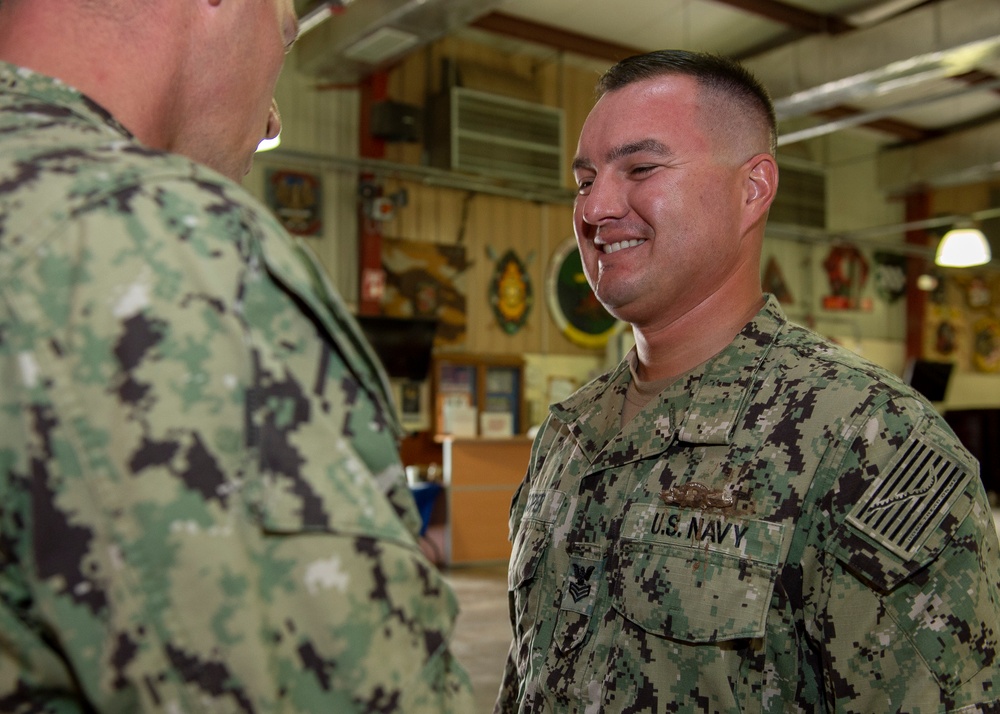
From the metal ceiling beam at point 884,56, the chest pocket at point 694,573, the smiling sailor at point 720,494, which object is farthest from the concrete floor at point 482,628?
the metal ceiling beam at point 884,56

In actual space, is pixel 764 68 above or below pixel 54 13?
above

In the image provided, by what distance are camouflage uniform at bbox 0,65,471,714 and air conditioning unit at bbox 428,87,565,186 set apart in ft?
26.1

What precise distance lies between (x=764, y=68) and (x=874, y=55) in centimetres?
101

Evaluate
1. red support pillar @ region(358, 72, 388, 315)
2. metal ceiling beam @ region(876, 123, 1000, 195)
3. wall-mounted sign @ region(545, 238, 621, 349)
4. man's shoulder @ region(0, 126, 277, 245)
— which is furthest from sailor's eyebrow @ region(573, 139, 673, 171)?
metal ceiling beam @ region(876, 123, 1000, 195)

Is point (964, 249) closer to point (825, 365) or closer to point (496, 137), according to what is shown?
point (496, 137)

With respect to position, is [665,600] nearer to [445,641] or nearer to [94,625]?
[445,641]

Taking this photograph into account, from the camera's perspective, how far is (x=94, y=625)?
0.56 meters

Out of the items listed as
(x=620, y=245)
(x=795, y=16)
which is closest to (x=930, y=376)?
(x=795, y=16)

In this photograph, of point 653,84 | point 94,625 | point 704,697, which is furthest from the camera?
point 653,84

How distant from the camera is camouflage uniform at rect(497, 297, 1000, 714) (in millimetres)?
1149

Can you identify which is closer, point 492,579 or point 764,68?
point 492,579

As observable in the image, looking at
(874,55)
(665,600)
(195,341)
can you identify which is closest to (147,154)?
(195,341)

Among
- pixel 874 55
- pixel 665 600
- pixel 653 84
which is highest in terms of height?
pixel 874 55

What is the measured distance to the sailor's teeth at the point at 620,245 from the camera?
60.8 inches
